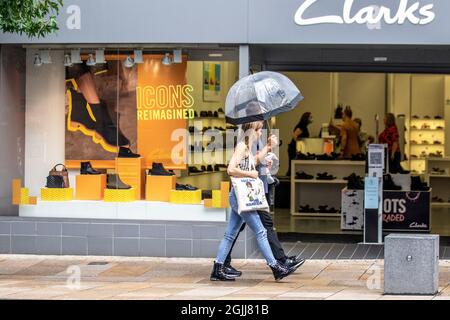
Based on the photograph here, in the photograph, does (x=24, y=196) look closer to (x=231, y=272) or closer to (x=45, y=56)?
(x=45, y=56)

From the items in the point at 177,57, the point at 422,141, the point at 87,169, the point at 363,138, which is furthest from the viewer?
the point at 422,141

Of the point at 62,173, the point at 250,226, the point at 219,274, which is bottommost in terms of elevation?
the point at 219,274

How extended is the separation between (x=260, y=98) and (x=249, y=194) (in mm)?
1269

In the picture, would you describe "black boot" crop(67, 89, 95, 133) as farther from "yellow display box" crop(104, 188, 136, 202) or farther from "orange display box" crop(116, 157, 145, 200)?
"yellow display box" crop(104, 188, 136, 202)

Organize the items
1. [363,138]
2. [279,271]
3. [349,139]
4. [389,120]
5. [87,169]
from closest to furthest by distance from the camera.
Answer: [279,271] → [87,169] → [389,120] → [349,139] → [363,138]

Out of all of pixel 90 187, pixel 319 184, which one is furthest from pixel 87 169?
pixel 319 184

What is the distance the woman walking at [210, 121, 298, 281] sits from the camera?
11797 mm

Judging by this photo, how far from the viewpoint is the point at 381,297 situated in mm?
10773

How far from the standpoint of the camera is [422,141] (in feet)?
79.9

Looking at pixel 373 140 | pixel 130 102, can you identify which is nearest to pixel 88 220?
pixel 130 102

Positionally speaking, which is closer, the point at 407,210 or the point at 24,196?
A: the point at 24,196

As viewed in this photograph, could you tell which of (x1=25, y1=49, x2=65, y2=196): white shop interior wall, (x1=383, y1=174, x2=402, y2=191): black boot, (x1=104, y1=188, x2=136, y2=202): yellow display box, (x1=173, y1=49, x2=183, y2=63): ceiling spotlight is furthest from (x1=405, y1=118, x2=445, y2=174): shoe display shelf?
(x1=25, y1=49, x2=65, y2=196): white shop interior wall
